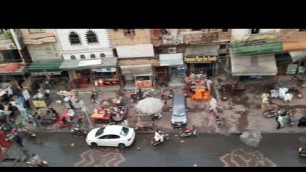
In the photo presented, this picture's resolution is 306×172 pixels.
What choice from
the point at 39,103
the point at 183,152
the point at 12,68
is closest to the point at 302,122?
the point at 183,152

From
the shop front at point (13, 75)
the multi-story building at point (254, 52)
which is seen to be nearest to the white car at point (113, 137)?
the multi-story building at point (254, 52)

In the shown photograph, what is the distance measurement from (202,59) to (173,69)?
409 centimetres

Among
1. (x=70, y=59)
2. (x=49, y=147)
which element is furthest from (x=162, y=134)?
(x=70, y=59)

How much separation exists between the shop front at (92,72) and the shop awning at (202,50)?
24.9 feet

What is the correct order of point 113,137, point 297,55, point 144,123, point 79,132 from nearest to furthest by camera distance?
point 113,137 < point 79,132 < point 144,123 < point 297,55

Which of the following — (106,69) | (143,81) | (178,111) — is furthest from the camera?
(143,81)

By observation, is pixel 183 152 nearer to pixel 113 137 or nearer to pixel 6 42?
pixel 113 137

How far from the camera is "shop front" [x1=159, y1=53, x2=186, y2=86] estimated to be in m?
31.8

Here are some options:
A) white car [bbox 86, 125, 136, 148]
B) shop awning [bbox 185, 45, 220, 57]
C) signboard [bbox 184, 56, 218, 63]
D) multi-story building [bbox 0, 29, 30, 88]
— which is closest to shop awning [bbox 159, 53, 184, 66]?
signboard [bbox 184, 56, 218, 63]

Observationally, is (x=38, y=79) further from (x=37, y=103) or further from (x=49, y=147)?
(x=49, y=147)

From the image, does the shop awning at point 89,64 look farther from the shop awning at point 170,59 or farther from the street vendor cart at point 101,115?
the street vendor cart at point 101,115

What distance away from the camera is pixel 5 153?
1086 inches

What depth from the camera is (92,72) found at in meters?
33.5

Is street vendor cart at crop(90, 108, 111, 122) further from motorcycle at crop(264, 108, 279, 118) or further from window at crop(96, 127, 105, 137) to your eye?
motorcycle at crop(264, 108, 279, 118)
